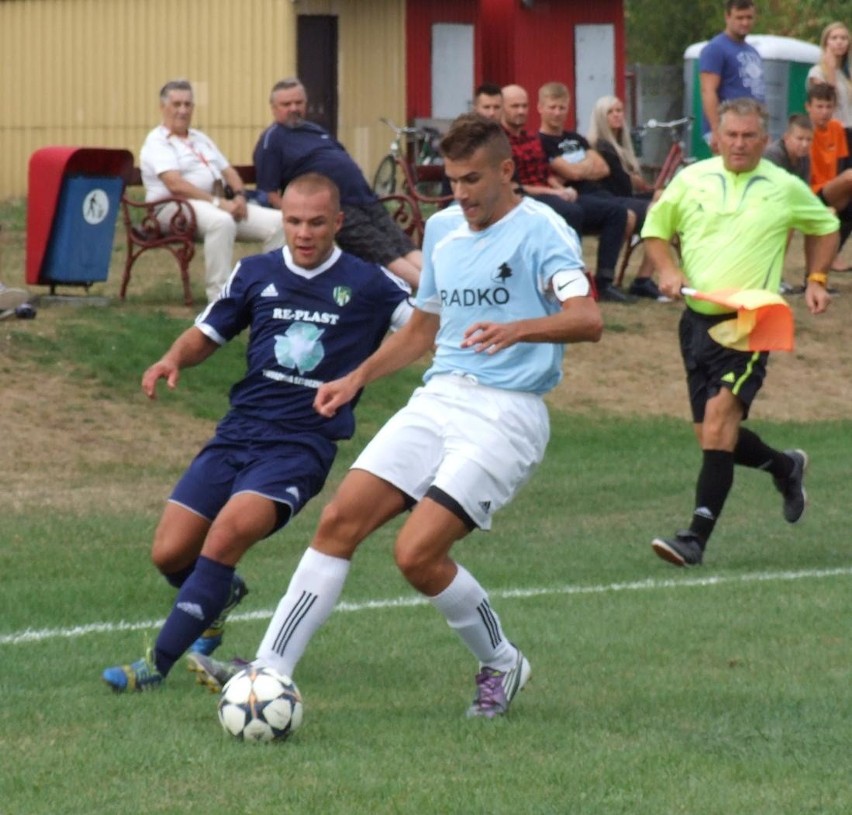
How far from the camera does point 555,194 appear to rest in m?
16.5

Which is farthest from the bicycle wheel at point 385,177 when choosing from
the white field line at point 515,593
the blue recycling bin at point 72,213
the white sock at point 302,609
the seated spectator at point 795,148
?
the white sock at point 302,609

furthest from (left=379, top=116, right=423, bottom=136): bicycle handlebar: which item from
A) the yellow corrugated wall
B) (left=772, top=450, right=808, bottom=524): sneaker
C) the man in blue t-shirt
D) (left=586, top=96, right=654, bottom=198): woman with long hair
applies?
(left=772, top=450, right=808, bottom=524): sneaker

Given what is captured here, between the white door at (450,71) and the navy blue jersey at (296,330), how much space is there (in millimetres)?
22800

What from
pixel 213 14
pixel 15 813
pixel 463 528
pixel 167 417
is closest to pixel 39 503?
pixel 167 417

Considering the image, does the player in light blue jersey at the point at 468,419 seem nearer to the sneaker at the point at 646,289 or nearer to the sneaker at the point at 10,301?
the sneaker at the point at 10,301

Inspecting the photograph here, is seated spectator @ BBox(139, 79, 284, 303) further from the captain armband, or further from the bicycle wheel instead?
the bicycle wheel

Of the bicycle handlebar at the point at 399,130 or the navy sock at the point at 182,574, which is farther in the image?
the bicycle handlebar at the point at 399,130

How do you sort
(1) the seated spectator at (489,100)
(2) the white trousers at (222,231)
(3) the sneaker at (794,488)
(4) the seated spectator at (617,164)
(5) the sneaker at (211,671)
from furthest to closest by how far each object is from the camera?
(4) the seated spectator at (617,164) → (1) the seated spectator at (489,100) → (2) the white trousers at (222,231) → (3) the sneaker at (794,488) → (5) the sneaker at (211,671)

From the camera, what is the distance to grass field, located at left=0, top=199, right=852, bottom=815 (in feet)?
17.1

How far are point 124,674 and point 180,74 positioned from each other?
22.1 meters

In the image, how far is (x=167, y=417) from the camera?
1327 centimetres

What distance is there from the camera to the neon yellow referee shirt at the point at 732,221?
9.38m

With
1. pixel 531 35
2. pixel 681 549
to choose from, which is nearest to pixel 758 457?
pixel 681 549

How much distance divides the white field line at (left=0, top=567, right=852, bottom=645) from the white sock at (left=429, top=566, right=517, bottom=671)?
2068 mm
